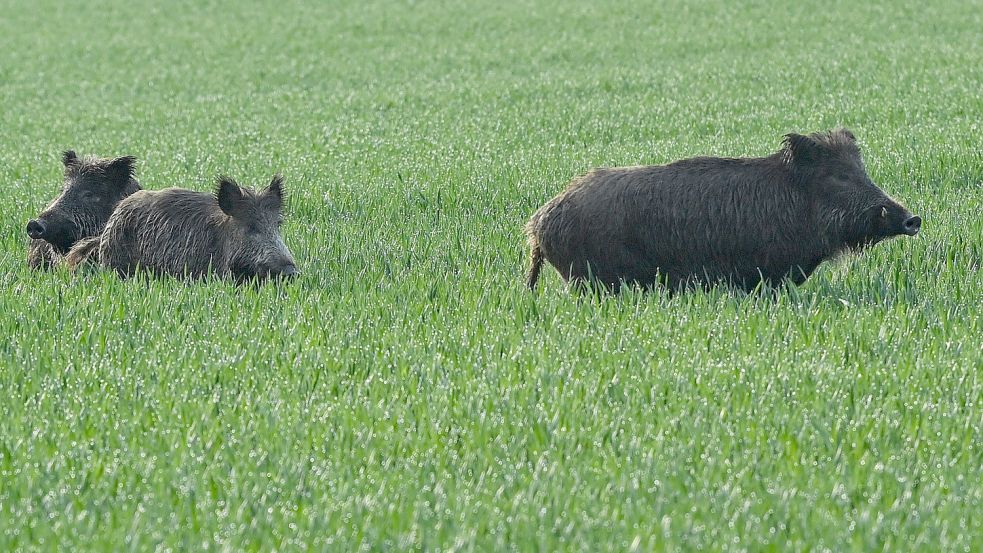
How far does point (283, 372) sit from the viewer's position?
5.40m

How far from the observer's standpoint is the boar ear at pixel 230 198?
759 cm

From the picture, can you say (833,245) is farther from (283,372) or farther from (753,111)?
(753,111)

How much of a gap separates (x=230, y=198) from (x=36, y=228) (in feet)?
5.27

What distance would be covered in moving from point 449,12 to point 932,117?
18045mm

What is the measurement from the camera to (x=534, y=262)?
7.22 metres

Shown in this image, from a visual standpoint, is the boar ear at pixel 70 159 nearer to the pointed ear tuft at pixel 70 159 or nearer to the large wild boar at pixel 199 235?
the pointed ear tuft at pixel 70 159

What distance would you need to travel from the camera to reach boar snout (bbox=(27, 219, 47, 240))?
8.28 meters

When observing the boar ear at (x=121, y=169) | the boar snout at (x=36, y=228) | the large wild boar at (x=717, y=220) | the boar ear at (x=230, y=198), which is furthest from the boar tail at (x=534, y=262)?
the boar snout at (x=36, y=228)

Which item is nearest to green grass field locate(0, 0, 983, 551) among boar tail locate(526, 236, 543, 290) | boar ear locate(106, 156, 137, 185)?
boar tail locate(526, 236, 543, 290)

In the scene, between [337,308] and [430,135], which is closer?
[337,308]

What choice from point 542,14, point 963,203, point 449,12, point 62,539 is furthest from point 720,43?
point 62,539

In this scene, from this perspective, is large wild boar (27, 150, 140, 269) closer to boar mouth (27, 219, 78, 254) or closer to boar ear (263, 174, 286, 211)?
boar mouth (27, 219, 78, 254)

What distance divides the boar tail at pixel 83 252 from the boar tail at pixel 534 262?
3053 mm

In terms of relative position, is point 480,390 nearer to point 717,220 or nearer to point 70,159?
point 717,220
